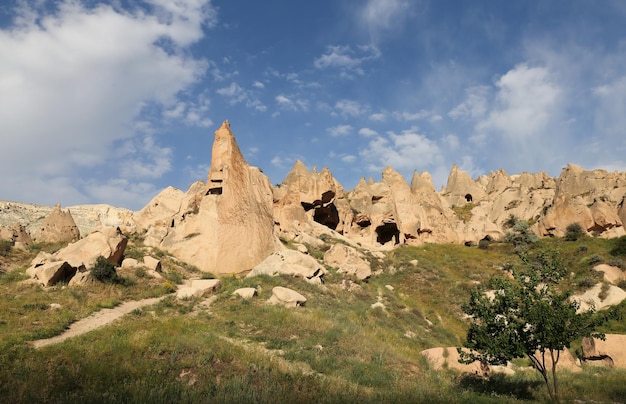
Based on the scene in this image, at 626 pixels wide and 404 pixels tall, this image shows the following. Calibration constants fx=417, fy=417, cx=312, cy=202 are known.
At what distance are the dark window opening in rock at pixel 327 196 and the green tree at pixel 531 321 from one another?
→ 33495 millimetres

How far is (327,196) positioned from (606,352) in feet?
100.0

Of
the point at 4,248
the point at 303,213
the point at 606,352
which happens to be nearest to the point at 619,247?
the point at 606,352

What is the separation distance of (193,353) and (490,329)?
28.2 ft

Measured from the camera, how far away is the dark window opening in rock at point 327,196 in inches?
1811

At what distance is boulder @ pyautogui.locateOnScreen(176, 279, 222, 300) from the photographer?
19.7 metres

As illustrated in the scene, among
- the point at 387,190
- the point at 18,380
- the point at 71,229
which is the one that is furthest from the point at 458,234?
the point at 18,380

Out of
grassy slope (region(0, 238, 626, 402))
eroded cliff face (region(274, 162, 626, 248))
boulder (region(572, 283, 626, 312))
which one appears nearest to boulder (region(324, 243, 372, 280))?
grassy slope (region(0, 238, 626, 402))

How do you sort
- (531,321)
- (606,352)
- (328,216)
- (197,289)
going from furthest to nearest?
(328,216) < (197,289) < (606,352) < (531,321)

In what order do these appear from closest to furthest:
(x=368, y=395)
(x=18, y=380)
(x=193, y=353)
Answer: (x=18, y=380)
(x=368, y=395)
(x=193, y=353)

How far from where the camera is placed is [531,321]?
37.2 feet

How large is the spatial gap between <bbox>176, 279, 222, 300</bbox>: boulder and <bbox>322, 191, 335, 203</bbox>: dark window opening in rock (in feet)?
81.9

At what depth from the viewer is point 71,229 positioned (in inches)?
1319

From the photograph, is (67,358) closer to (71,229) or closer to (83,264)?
(83,264)

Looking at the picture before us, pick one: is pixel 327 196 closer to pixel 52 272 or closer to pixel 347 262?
pixel 347 262
